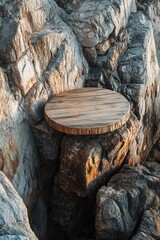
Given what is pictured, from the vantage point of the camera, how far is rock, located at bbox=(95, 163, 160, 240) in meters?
4.60

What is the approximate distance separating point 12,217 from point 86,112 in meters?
2.21

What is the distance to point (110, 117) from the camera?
4.62 meters

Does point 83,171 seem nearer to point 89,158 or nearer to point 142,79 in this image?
Answer: point 89,158

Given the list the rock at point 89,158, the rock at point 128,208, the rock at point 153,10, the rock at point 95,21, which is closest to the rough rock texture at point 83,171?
the rock at point 89,158

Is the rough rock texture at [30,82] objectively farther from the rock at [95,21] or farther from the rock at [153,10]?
the rock at [153,10]

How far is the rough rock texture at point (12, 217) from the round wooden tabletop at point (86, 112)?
146 centimetres

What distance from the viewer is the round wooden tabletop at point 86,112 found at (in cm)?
444

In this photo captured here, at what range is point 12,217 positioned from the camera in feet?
9.41

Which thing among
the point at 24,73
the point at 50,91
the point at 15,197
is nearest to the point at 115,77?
the point at 50,91

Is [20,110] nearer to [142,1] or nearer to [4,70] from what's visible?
[4,70]

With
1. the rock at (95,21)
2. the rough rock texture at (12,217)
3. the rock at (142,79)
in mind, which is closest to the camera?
the rough rock texture at (12,217)

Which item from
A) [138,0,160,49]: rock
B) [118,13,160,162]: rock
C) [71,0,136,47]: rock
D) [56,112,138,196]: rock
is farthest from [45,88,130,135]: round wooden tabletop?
[138,0,160,49]: rock

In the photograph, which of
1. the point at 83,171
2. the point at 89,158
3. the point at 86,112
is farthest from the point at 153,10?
the point at 83,171

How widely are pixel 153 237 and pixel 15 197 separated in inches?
87.4
